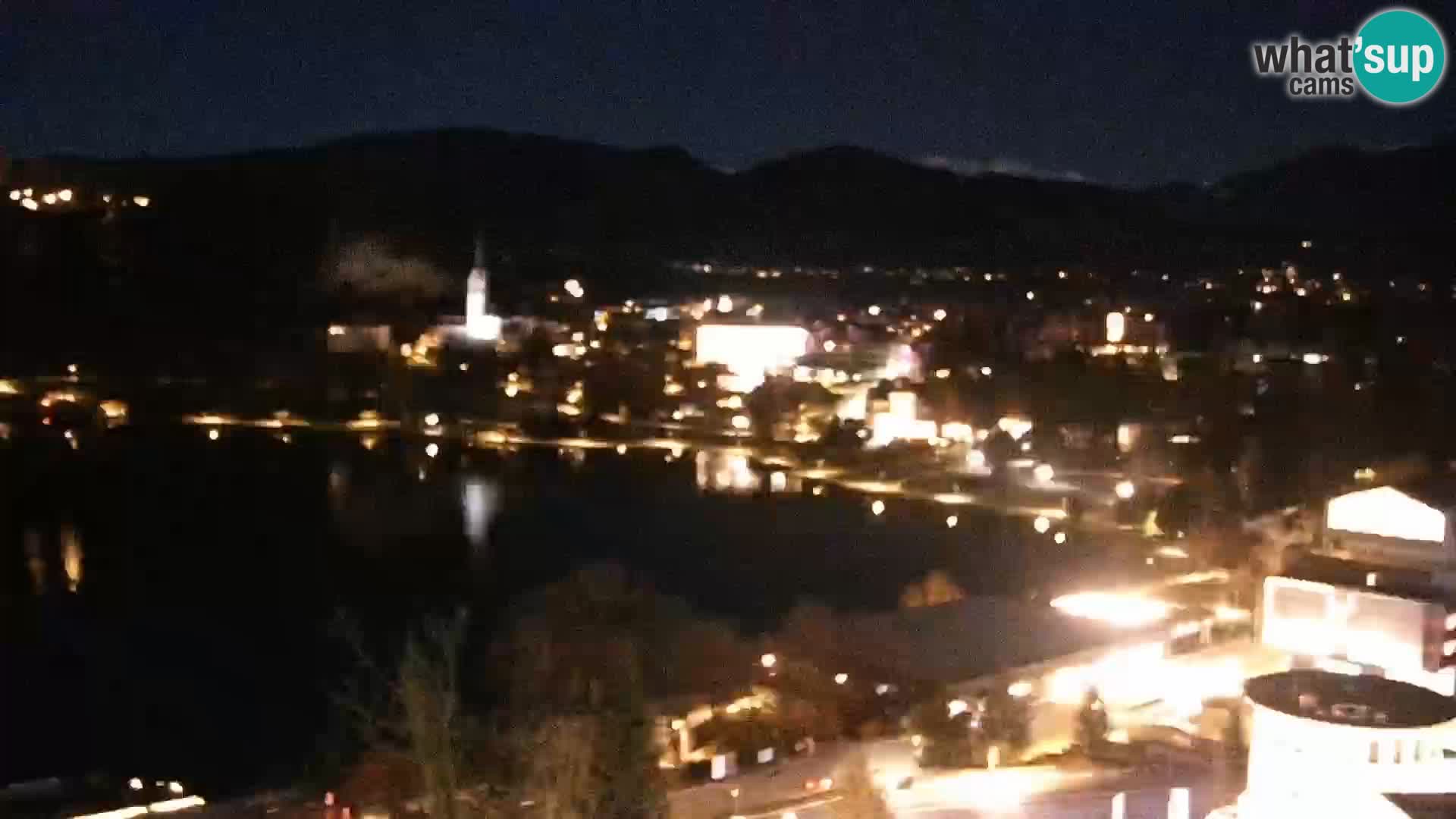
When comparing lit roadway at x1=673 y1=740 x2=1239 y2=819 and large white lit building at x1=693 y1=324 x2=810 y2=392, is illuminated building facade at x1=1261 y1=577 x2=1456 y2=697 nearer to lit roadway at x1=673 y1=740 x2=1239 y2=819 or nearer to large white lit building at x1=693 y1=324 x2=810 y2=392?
lit roadway at x1=673 y1=740 x2=1239 y2=819

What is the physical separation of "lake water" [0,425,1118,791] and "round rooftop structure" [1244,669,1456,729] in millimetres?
2398

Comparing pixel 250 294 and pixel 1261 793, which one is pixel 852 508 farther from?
pixel 250 294

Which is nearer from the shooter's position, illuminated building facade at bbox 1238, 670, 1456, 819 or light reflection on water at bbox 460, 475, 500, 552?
illuminated building facade at bbox 1238, 670, 1456, 819

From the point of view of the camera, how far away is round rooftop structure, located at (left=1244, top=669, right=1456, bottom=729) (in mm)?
2314

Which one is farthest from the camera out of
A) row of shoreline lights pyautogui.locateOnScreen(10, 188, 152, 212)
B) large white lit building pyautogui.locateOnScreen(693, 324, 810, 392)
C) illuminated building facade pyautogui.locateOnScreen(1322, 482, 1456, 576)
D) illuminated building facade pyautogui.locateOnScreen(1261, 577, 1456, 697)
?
large white lit building pyautogui.locateOnScreen(693, 324, 810, 392)

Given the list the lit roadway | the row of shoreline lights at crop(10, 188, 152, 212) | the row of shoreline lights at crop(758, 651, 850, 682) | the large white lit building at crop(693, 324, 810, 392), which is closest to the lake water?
the row of shoreline lights at crop(758, 651, 850, 682)

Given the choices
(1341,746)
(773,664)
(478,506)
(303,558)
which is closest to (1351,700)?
(1341,746)

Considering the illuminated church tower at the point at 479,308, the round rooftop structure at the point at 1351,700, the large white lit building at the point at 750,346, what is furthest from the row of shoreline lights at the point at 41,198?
the round rooftop structure at the point at 1351,700

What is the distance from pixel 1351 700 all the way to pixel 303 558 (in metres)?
4.93

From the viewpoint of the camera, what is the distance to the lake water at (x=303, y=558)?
4.12m

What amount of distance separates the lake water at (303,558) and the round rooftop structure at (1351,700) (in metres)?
2.40

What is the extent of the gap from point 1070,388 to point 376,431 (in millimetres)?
5005

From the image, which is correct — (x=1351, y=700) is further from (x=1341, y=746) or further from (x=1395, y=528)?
(x=1395, y=528)

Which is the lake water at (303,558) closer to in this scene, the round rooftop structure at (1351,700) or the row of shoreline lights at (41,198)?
the round rooftop structure at (1351,700)
